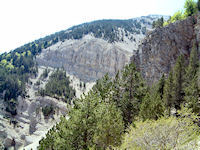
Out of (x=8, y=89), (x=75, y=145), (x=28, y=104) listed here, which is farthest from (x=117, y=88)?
(x=8, y=89)

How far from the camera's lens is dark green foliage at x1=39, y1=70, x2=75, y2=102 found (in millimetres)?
93744

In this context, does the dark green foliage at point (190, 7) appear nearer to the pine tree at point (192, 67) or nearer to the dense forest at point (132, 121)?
→ the pine tree at point (192, 67)

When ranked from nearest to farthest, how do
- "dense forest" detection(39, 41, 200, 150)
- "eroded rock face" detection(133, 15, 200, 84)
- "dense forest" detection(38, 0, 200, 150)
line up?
"dense forest" detection(38, 0, 200, 150) → "dense forest" detection(39, 41, 200, 150) → "eroded rock face" detection(133, 15, 200, 84)

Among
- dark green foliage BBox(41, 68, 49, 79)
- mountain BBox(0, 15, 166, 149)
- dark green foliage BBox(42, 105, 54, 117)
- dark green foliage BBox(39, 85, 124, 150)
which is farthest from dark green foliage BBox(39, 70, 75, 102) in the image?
dark green foliage BBox(39, 85, 124, 150)

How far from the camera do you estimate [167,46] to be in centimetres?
5581

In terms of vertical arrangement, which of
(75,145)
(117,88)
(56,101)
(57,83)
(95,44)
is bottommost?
(56,101)

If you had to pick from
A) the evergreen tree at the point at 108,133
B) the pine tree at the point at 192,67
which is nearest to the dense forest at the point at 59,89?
the pine tree at the point at 192,67

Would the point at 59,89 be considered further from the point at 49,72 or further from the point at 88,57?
the point at 88,57

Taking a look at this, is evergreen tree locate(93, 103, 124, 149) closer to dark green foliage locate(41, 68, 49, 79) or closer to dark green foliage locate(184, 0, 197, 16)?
dark green foliage locate(184, 0, 197, 16)

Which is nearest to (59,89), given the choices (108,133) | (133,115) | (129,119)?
(129,119)

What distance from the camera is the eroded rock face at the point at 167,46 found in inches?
2108

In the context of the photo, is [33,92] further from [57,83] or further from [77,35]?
[77,35]

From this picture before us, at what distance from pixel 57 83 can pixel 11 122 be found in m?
31.6

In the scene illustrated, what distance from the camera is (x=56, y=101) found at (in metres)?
89.9
